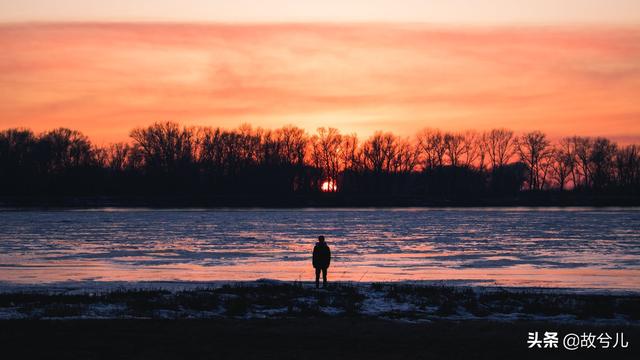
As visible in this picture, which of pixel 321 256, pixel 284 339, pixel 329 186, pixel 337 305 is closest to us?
pixel 284 339

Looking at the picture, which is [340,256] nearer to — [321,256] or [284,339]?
[321,256]

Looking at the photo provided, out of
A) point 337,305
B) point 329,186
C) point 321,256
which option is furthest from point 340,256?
point 329,186

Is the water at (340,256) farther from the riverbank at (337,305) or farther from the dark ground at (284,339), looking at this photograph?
the dark ground at (284,339)

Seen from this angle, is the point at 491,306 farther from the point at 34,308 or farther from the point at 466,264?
the point at 466,264

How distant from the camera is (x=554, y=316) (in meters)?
18.6

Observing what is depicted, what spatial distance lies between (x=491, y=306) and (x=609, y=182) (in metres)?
148

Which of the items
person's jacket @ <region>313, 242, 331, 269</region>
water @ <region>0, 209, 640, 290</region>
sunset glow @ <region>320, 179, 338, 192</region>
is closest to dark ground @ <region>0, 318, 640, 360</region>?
person's jacket @ <region>313, 242, 331, 269</region>

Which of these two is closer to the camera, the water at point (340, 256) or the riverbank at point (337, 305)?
the riverbank at point (337, 305)

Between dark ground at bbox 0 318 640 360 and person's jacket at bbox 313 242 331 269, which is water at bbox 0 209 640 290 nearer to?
person's jacket at bbox 313 242 331 269

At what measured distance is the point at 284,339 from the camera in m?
14.8

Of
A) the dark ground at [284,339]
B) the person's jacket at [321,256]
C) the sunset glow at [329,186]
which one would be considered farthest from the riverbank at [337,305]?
the sunset glow at [329,186]

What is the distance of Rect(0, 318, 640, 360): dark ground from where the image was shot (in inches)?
530

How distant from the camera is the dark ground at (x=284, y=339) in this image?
44.2 feet

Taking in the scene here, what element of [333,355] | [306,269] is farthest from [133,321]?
[306,269]
